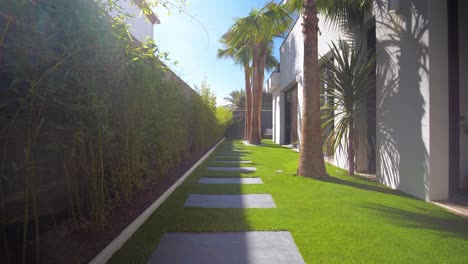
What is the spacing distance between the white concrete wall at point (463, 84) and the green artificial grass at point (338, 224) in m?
0.87

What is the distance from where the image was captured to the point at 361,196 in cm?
370

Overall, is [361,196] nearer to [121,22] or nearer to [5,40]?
[121,22]

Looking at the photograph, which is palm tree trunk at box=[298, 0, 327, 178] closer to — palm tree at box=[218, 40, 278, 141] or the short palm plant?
the short palm plant

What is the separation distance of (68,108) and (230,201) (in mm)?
2225

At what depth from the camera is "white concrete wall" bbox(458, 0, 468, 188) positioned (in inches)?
143

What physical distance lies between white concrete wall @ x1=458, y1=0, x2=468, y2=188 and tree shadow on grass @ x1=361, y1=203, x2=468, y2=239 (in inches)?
45.9

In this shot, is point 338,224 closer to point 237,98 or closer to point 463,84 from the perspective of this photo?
point 463,84

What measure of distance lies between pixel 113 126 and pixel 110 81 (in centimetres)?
52

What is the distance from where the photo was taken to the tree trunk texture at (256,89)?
43.6 feet

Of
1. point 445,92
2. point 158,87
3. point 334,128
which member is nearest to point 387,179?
point 334,128

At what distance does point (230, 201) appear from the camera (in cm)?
343

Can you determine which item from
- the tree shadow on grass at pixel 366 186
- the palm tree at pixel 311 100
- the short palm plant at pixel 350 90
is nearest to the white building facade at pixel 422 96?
the tree shadow on grass at pixel 366 186

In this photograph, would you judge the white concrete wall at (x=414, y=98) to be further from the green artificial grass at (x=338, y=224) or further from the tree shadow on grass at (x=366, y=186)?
the green artificial grass at (x=338, y=224)

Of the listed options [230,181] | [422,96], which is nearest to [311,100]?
[422,96]
